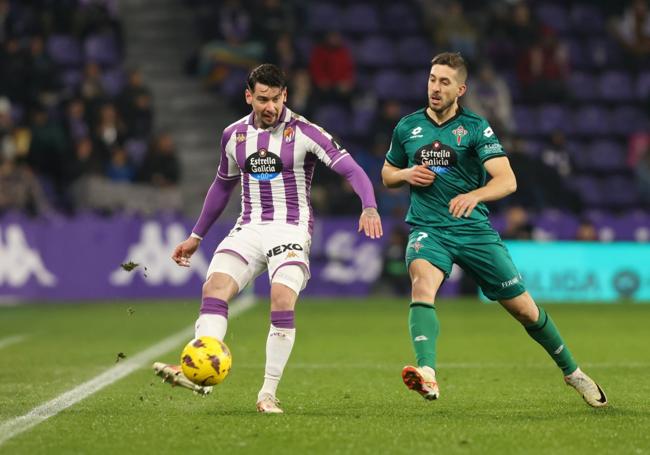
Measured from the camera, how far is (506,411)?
7340 millimetres

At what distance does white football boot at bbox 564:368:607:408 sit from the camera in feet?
24.6

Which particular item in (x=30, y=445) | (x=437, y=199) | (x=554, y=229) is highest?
(x=437, y=199)

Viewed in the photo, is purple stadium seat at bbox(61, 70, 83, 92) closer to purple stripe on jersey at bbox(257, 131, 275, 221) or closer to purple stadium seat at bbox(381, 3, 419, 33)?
purple stadium seat at bbox(381, 3, 419, 33)

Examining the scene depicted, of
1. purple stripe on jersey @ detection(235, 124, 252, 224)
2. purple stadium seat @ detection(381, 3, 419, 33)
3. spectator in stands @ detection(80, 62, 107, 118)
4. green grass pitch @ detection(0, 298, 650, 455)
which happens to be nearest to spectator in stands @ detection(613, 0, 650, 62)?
purple stadium seat @ detection(381, 3, 419, 33)

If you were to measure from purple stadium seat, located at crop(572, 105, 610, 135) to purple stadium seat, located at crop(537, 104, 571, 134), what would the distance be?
320 millimetres

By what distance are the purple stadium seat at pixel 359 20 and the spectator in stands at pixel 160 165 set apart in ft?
18.1

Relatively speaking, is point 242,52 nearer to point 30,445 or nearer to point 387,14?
point 387,14

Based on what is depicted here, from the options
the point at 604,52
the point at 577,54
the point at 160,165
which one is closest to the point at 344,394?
the point at 160,165

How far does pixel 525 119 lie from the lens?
22672mm

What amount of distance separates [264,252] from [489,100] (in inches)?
534

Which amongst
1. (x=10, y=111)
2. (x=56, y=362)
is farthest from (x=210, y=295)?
(x=10, y=111)

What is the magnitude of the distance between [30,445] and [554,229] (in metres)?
13.9

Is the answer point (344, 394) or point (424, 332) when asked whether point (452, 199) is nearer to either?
point (424, 332)

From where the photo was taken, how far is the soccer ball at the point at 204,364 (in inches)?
273
